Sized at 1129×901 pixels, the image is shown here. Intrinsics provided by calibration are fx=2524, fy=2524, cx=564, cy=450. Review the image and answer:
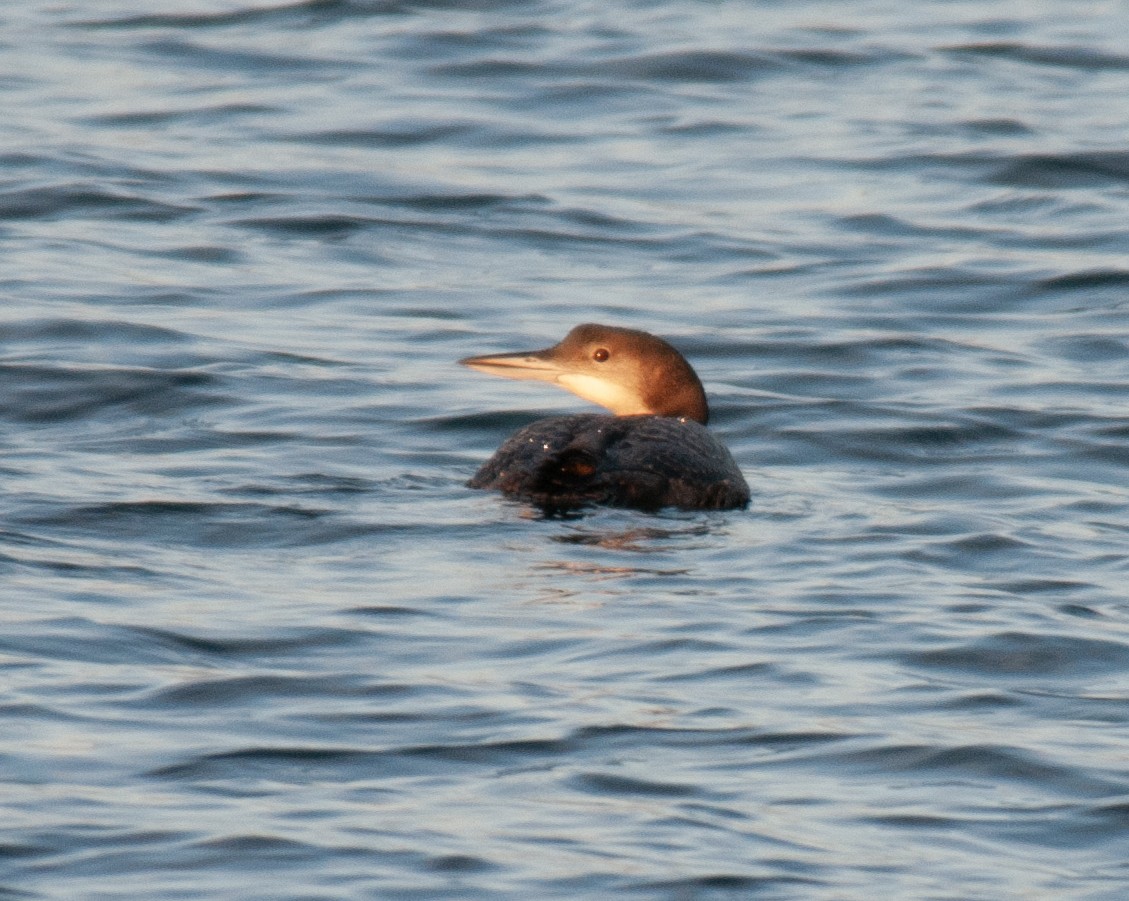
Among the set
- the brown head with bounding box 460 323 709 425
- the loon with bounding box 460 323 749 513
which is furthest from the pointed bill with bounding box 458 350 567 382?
the loon with bounding box 460 323 749 513

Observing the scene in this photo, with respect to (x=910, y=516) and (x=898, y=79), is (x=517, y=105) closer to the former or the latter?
(x=898, y=79)

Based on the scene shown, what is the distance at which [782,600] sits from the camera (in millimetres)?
7004

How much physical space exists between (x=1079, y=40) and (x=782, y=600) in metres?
11.3

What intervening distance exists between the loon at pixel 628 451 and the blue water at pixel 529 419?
111 mm

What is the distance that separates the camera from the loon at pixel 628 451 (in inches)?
305

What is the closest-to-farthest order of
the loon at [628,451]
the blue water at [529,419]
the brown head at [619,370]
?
the blue water at [529,419] → the loon at [628,451] → the brown head at [619,370]

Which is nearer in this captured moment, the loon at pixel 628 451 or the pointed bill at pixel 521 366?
the loon at pixel 628 451

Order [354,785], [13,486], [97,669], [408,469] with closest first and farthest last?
[354,785] < [97,669] < [13,486] < [408,469]

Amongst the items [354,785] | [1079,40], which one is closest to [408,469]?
[354,785]

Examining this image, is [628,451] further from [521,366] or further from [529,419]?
[529,419]

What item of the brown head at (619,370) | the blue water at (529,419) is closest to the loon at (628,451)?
the brown head at (619,370)

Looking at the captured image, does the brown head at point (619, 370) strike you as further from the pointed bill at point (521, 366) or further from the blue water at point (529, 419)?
the blue water at point (529, 419)

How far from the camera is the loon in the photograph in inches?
305

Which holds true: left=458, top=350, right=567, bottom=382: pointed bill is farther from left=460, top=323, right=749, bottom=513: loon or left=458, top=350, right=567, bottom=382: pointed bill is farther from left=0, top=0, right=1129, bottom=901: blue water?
left=0, top=0, right=1129, bottom=901: blue water
